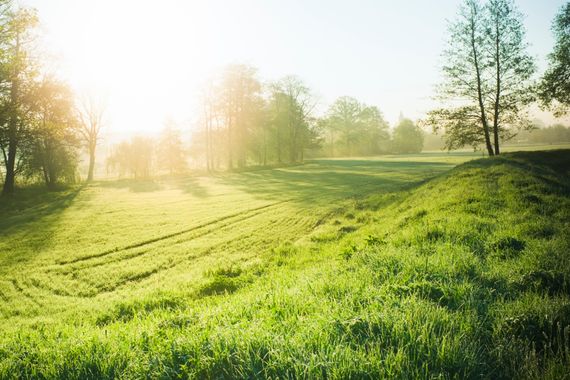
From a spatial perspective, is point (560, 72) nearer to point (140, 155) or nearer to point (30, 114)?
point (30, 114)

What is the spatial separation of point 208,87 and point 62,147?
89.8 ft

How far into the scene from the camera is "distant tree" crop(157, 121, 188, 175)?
2361 inches

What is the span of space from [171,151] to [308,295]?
61.4 metres

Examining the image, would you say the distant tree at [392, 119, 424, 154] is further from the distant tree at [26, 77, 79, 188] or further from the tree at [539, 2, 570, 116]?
the distant tree at [26, 77, 79, 188]

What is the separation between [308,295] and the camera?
15.1ft

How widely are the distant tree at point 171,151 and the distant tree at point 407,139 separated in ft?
263

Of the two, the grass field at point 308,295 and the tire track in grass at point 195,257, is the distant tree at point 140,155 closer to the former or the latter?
the grass field at point 308,295

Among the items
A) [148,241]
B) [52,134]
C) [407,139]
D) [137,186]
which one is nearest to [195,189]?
[137,186]

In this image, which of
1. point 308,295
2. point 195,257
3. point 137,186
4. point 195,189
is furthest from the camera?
point 137,186

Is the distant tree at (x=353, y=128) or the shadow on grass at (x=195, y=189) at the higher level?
the distant tree at (x=353, y=128)

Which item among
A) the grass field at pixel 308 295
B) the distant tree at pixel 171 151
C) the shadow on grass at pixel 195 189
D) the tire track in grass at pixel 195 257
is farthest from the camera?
the distant tree at pixel 171 151

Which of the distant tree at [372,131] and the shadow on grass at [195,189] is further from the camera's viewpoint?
the distant tree at [372,131]

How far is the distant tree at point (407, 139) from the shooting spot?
107 m

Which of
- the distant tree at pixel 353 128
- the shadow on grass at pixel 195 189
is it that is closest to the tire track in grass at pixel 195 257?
the shadow on grass at pixel 195 189
